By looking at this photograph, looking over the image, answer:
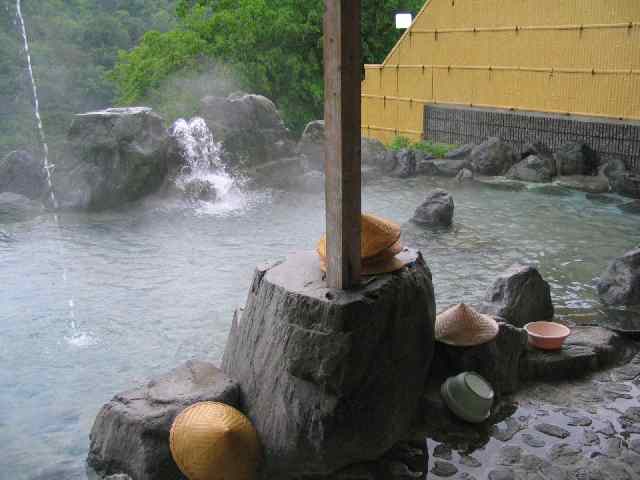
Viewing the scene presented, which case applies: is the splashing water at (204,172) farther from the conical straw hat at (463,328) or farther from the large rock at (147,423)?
the large rock at (147,423)

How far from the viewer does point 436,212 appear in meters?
9.38

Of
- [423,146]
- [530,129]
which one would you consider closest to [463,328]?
[530,129]

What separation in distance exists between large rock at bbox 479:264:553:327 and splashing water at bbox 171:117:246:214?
6.13 m

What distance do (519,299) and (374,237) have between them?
7.33 feet

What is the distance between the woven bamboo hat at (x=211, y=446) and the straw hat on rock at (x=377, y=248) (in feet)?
3.50

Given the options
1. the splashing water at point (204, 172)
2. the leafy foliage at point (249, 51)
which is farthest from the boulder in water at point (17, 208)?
the leafy foliage at point (249, 51)

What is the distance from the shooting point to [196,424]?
3.47 m

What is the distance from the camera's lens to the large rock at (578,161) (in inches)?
491

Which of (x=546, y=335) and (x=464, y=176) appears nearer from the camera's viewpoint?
(x=546, y=335)

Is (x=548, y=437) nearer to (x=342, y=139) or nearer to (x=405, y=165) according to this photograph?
(x=342, y=139)

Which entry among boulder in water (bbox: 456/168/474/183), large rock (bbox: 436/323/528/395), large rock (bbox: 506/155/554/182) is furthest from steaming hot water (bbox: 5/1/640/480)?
large rock (bbox: 436/323/528/395)

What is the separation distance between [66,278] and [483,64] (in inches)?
419

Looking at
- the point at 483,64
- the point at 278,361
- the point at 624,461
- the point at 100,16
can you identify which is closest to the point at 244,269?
the point at 278,361

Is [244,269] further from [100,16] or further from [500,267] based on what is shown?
[100,16]
